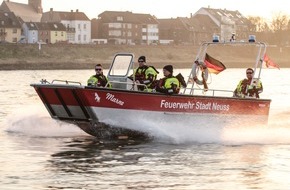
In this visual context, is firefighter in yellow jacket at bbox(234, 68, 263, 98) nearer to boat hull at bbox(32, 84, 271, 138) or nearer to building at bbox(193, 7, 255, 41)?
boat hull at bbox(32, 84, 271, 138)

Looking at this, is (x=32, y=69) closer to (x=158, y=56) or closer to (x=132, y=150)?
(x=158, y=56)

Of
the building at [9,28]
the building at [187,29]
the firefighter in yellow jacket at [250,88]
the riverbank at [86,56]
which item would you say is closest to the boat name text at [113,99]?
the firefighter in yellow jacket at [250,88]

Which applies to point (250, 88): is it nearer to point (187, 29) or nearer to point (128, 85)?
point (128, 85)

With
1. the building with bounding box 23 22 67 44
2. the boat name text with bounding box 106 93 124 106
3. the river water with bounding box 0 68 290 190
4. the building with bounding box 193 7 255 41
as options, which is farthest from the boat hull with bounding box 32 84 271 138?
the building with bounding box 193 7 255 41

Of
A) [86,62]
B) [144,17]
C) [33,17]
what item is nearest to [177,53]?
[86,62]

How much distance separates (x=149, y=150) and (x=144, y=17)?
131539mm

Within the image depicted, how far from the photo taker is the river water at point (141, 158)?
13488 mm

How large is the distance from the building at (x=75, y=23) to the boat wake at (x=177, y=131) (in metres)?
117

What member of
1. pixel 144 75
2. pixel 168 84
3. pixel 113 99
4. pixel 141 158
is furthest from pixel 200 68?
pixel 141 158

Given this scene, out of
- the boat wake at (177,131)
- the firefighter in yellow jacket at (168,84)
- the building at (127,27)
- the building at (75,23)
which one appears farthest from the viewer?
the building at (127,27)

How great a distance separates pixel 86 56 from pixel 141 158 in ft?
264

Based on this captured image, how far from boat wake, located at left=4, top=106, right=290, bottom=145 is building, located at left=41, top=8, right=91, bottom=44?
383ft

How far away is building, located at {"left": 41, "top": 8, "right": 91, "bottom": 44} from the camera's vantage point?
13912 cm

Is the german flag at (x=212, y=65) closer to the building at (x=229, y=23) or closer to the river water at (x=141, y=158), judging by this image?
the river water at (x=141, y=158)
